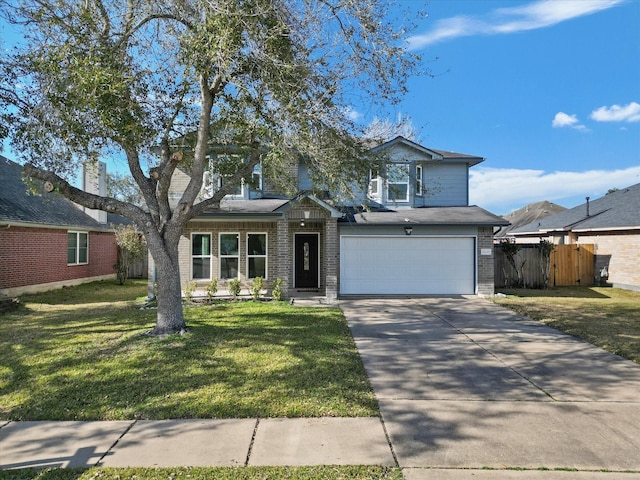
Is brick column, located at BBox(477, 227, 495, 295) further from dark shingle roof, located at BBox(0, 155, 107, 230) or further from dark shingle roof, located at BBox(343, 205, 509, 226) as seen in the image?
dark shingle roof, located at BBox(0, 155, 107, 230)

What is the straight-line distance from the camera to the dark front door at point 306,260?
1472 cm

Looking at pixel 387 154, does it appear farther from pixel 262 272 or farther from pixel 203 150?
pixel 262 272

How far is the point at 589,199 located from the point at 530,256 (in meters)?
8.42

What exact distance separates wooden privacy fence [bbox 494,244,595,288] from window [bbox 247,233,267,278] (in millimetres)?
9836

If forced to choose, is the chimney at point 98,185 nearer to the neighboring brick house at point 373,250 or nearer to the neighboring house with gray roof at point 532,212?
the neighboring brick house at point 373,250

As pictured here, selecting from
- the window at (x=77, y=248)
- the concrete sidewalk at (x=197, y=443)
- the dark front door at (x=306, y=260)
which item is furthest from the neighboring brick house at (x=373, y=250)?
the concrete sidewalk at (x=197, y=443)

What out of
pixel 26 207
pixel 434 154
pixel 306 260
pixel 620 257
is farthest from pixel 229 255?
pixel 620 257

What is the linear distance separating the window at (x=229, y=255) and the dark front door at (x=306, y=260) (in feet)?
7.76

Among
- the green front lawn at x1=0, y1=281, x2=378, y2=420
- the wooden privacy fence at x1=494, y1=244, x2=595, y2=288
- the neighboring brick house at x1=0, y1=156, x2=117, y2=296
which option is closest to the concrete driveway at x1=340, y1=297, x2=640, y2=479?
the green front lawn at x1=0, y1=281, x2=378, y2=420

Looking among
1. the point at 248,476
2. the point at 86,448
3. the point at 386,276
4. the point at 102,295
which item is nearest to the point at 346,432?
the point at 248,476

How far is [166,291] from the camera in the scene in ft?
23.9

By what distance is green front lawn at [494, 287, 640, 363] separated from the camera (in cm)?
763

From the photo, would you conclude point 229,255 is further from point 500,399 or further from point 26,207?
point 500,399

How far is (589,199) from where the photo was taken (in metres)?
21.2
